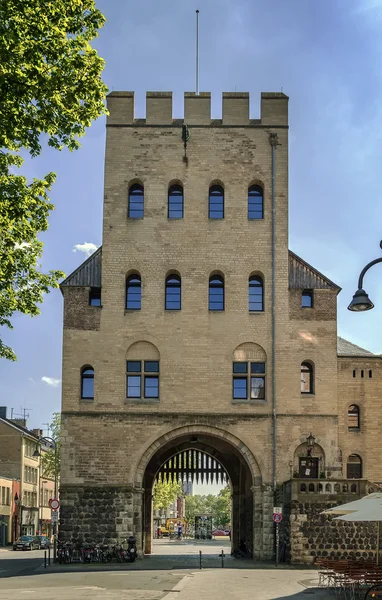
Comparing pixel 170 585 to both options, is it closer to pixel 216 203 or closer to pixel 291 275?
pixel 291 275

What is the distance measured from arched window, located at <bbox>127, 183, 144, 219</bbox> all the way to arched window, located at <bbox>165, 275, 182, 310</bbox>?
3.22 metres

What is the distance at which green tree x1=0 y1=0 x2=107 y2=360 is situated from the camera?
17391 millimetres

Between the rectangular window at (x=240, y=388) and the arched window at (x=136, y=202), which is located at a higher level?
the arched window at (x=136, y=202)

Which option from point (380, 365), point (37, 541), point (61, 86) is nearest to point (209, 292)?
point (380, 365)

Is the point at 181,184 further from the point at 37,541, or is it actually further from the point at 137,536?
the point at 37,541

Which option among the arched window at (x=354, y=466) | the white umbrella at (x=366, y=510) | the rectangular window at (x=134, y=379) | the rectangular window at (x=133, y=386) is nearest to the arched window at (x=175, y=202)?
the rectangular window at (x=134, y=379)

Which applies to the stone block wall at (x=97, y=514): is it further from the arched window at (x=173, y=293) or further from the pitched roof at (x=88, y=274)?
the pitched roof at (x=88, y=274)

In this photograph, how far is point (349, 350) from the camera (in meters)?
48.4

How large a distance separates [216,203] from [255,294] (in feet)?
15.1

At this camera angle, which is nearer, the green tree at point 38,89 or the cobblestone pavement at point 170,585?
the green tree at point 38,89

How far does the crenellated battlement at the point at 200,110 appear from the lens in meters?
40.8

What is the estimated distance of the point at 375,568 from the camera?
22.3 meters

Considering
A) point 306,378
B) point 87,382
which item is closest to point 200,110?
point 306,378

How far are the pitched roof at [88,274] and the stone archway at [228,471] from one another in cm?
767
